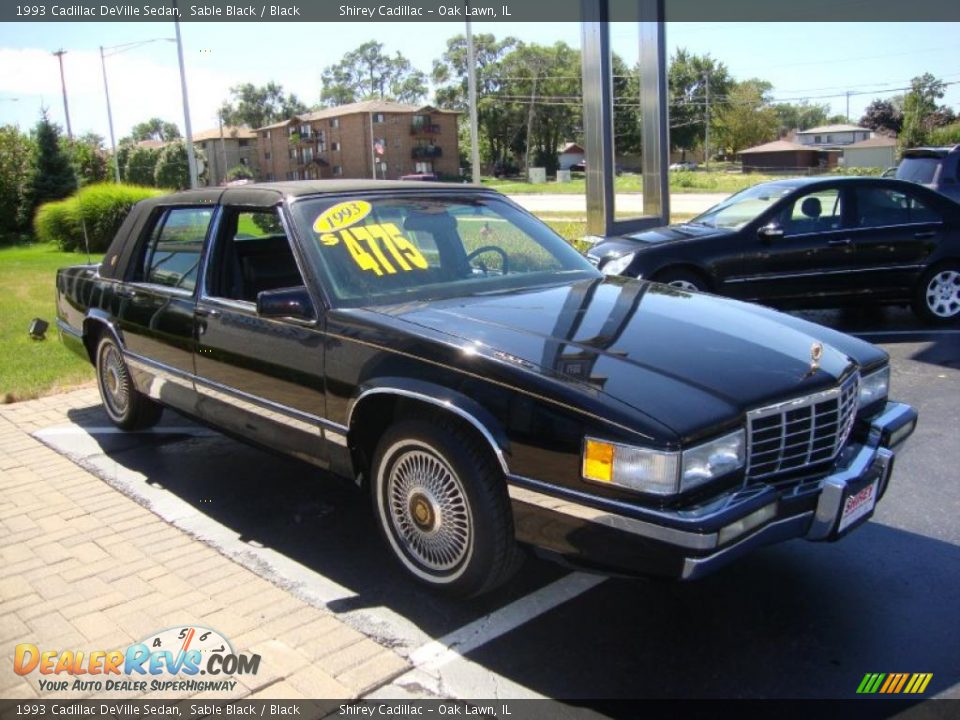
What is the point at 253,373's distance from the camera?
14.2 feet

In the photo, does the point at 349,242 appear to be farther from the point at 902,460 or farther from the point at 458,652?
the point at 902,460

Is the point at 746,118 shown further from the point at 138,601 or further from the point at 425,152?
the point at 138,601

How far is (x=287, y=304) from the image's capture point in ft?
12.7

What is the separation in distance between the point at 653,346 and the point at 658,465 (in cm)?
72

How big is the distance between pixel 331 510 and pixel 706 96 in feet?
321

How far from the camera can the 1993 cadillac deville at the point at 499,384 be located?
2.89 meters

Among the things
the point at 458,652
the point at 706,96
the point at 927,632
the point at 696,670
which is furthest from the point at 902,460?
the point at 706,96

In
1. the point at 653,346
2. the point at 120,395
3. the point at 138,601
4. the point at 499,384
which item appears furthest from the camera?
the point at 120,395

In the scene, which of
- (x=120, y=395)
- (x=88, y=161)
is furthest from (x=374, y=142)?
(x=120, y=395)

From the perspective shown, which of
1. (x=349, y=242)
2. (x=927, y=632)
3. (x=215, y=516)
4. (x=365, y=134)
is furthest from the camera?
(x=365, y=134)

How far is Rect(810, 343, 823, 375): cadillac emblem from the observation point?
334 centimetres

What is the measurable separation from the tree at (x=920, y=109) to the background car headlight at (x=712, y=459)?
6747 cm

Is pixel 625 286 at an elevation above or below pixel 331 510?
above

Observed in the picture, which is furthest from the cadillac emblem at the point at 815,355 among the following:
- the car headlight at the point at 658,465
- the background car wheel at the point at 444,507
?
the background car wheel at the point at 444,507
